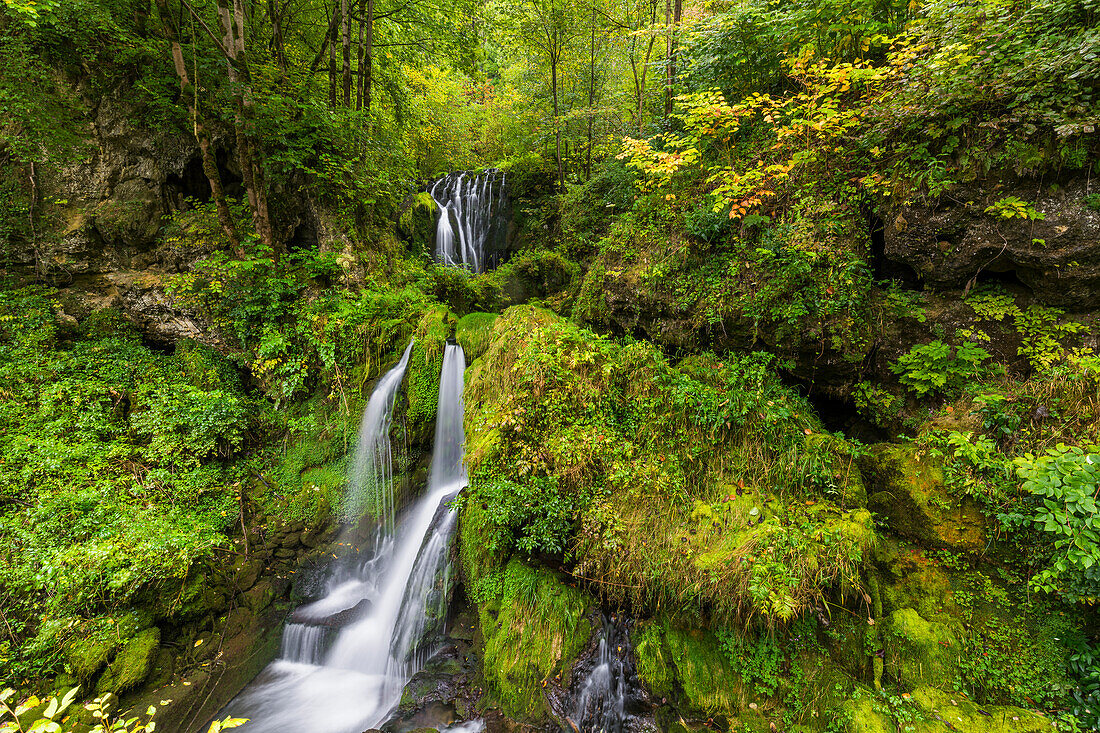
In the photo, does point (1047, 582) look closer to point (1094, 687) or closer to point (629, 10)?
point (1094, 687)

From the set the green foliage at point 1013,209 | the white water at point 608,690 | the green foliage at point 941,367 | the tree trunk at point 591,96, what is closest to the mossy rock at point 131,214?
the tree trunk at point 591,96

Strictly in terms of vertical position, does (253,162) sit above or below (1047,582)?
above

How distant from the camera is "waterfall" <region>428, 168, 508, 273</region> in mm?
11648

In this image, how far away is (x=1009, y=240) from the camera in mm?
3887

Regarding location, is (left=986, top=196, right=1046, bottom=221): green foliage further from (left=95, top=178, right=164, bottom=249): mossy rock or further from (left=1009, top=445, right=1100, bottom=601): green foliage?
(left=95, top=178, right=164, bottom=249): mossy rock

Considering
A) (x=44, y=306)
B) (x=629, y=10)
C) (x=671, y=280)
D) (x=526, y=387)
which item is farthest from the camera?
(x=629, y=10)

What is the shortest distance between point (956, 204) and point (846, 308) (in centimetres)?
137

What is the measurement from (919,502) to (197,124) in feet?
37.0

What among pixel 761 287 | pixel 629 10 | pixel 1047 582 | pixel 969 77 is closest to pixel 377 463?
pixel 761 287

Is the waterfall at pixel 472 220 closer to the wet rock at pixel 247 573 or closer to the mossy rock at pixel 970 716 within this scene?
the wet rock at pixel 247 573

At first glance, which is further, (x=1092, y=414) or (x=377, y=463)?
(x=377, y=463)

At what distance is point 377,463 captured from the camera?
667cm

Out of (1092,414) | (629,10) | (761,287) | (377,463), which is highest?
(629,10)

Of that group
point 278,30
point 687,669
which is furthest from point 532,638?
point 278,30
